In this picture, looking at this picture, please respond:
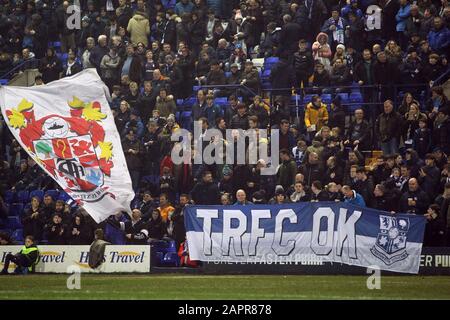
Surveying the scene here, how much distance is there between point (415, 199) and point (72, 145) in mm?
7530

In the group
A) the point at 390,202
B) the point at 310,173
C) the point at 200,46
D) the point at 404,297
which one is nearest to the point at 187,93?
the point at 200,46

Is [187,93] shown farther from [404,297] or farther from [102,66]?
[404,297]

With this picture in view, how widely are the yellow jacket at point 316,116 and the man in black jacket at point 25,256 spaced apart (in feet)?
22.3

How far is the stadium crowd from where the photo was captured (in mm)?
22641

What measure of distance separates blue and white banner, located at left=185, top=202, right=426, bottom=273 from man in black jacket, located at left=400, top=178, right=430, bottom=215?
1.01m

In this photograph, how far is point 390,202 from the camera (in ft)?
71.3

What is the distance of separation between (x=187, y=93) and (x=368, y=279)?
10.1 metres

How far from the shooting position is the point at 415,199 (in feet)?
70.5

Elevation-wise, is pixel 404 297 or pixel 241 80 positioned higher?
pixel 241 80

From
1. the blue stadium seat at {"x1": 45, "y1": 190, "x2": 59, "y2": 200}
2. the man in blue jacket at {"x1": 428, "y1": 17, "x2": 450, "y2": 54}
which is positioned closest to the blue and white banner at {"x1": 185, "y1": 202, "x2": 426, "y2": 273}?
the blue stadium seat at {"x1": 45, "y1": 190, "x2": 59, "y2": 200}

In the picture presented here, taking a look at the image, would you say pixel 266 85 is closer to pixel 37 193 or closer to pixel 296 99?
pixel 296 99

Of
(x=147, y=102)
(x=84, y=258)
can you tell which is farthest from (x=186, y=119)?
(x=84, y=258)
